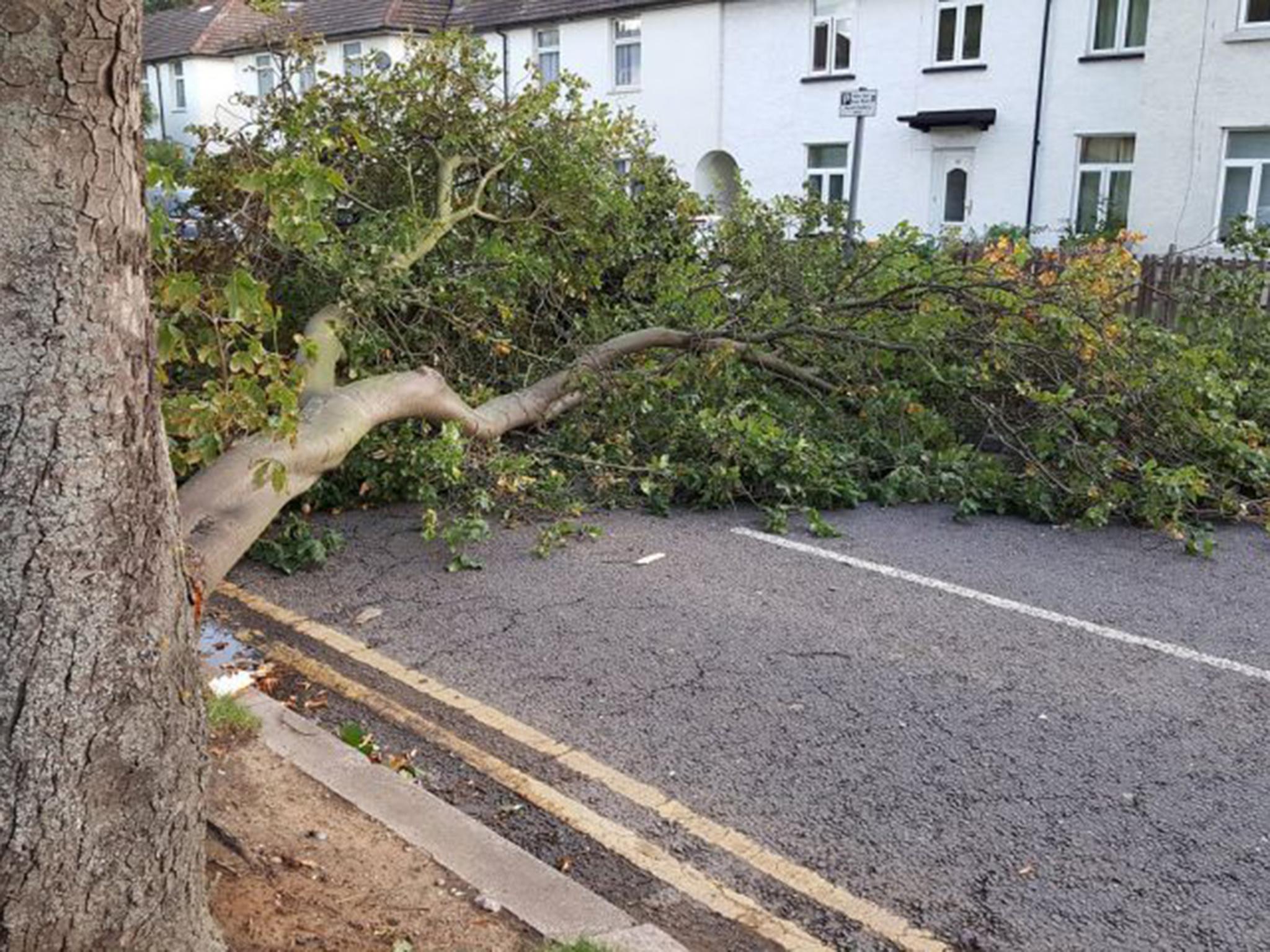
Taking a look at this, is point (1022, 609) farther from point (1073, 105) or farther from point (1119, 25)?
point (1119, 25)

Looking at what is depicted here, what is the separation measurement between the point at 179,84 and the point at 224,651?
137 ft

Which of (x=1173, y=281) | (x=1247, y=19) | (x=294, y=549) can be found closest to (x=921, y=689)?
(x=294, y=549)

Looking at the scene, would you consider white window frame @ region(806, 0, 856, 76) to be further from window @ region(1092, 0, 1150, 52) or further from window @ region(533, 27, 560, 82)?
window @ region(533, 27, 560, 82)

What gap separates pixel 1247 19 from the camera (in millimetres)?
17594

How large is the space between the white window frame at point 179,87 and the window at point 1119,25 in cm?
3205

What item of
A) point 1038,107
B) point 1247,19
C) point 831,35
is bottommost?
→ point 1038,107

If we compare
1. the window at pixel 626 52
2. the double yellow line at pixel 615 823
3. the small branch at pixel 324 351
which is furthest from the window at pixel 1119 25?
the double yellow line at pixel 615 823

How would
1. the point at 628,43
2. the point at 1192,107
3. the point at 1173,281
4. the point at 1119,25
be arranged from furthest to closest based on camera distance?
the point at 628,43 < the point at 1119,25 < the point at 1192,107 < the point at 1173,281

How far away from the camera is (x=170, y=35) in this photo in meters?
42.9

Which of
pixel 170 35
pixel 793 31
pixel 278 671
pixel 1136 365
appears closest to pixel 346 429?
pixel 278 671

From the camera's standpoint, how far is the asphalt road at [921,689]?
3.92 meters

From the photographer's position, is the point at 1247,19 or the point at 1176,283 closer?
the point at 1176,283

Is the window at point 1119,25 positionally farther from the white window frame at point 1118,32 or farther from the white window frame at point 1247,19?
the white window frame at point 1247,19

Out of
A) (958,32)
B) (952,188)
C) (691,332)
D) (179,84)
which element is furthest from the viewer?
(179,84)
